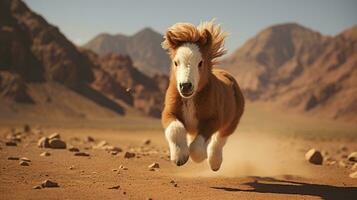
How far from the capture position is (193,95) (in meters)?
9.53

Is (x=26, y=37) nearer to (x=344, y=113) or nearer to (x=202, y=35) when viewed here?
(x=344, y=113)

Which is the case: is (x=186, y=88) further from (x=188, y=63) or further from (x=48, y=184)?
(x=48, y=184)

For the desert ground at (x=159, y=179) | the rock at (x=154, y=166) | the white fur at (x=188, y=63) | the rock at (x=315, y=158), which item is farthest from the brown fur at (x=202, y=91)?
the rock at (x=315, y=158)

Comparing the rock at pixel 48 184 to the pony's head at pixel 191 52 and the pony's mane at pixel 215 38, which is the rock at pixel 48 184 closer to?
the pony's head at pixel 191 52

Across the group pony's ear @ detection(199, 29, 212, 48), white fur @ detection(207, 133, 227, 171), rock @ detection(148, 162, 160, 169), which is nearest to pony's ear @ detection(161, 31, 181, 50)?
pony's ear @ detection(199, 29, 212, 48)

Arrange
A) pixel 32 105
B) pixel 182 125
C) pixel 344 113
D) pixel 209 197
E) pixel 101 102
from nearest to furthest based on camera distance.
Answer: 1. pixel 209 197
2. pixel 182 125
3. pixel 32 105
4. pixel 101 102
5. pixel 344 113

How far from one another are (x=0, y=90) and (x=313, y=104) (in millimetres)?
Answer: 83317

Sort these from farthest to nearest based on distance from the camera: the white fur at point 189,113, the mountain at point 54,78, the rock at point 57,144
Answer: the mountain at point 54,78 < the rock at point 57,144 < the white fur at point 189,113

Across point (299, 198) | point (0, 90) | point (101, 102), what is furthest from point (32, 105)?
point (299, 198)

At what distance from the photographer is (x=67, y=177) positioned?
30.9 ft

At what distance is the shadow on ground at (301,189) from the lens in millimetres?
9249

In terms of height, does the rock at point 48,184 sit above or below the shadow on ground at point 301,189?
above

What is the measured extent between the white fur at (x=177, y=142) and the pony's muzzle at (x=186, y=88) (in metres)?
0.73

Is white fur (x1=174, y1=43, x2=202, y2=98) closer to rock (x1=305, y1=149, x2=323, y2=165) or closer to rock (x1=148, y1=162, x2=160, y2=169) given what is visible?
rock (x1=148, y1=162, x2=160, y2=169)
